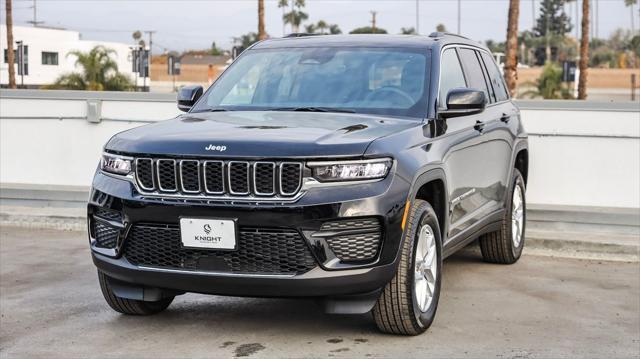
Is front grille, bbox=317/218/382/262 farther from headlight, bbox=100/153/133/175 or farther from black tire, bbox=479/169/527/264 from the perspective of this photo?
black tire, bbox=479/169/527/264

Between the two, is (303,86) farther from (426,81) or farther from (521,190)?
(521,190)

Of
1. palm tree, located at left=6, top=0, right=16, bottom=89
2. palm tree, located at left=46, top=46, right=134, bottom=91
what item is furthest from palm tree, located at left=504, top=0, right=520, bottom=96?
palm tree, located at left=6, top=0, right=16, bottom=89

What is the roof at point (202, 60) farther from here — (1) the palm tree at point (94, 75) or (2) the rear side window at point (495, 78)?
(2) the rear side window at point (495, 78)

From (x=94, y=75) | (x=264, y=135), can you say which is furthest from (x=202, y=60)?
(x=264, y=135)

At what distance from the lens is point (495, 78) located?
898cm

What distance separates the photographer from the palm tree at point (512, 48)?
31.2m

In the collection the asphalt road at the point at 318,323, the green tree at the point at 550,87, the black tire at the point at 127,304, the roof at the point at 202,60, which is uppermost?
the roof at the point at 202,60

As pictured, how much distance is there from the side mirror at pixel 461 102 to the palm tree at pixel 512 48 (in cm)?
2424

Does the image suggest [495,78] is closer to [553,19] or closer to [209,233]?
[209,233]

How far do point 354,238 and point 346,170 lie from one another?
0.37 meters

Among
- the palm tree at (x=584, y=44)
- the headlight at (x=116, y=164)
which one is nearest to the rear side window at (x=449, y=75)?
the headlight at (x=116, y=164)

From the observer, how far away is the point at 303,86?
7109 mm

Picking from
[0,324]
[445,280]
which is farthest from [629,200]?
[0,324]

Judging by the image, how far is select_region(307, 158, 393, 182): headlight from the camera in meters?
5.63
